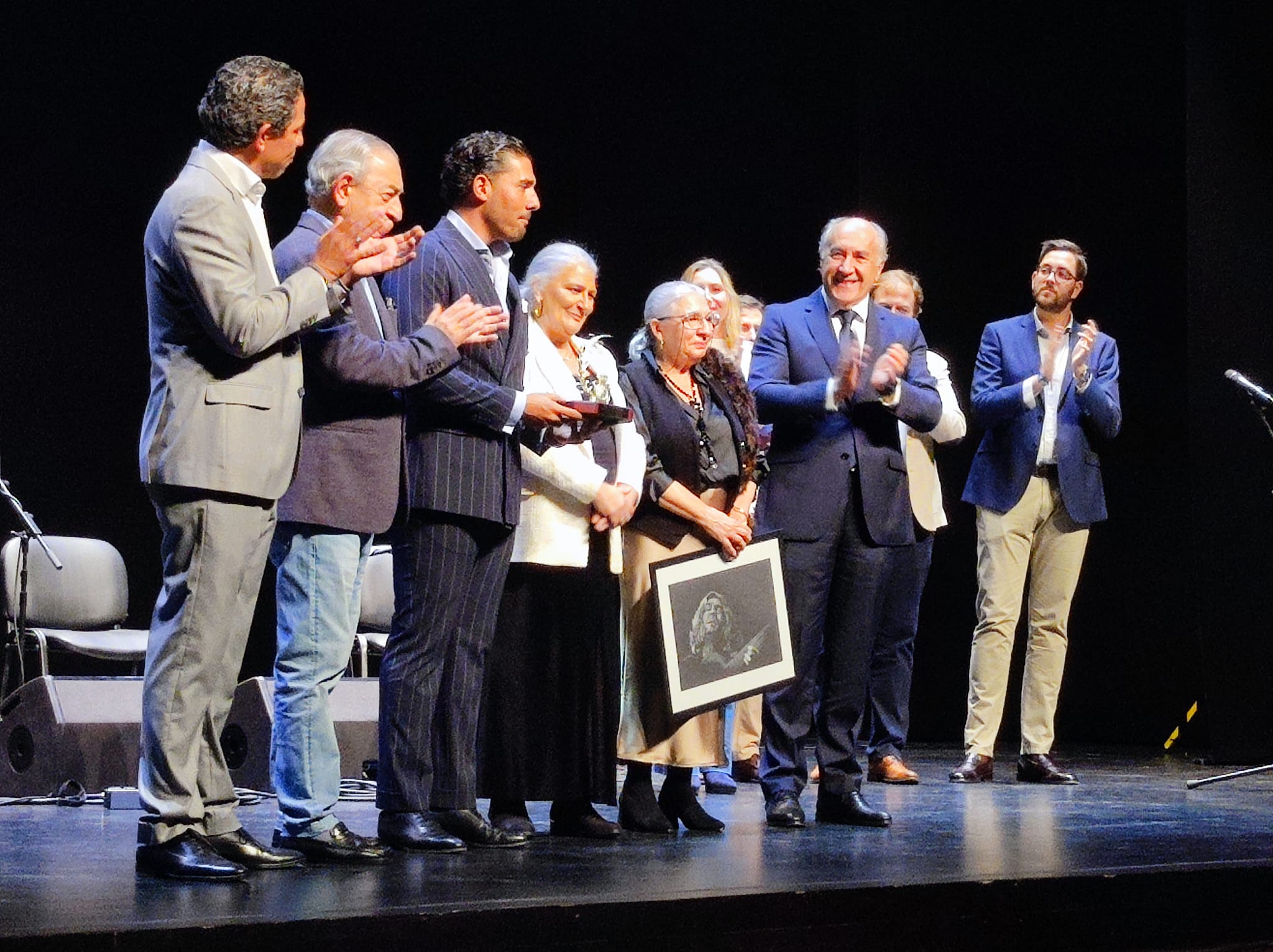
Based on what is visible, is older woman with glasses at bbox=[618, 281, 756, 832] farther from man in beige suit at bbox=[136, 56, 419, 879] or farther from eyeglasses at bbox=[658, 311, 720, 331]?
man in beige suit at bbox=[136, 56, 419, 879]

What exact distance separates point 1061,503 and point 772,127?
2804mm

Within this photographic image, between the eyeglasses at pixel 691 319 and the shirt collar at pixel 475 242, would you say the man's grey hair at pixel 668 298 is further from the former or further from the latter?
the shirt collar at pixel 475 242

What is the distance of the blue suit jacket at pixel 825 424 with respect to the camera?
12.1ft

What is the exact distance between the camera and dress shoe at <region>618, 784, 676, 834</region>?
11.4ft

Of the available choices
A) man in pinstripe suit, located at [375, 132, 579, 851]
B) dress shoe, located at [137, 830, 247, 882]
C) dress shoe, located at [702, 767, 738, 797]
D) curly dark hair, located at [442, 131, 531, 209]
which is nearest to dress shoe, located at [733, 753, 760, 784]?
dress shoe, located at [702, 767, 738, 797]

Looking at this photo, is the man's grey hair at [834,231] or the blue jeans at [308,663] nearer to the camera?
the blue jeans at [308,663]

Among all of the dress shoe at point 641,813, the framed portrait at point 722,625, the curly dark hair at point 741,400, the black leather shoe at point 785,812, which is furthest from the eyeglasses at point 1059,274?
the dress shoe at point 641,813

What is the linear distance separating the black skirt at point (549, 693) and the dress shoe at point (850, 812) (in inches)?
22.8

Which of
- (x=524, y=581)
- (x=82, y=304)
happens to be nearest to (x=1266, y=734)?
(x=524, y=581)

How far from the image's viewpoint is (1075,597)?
6961 millimetres

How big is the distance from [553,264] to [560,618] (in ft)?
2.63

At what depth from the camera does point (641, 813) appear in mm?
3482

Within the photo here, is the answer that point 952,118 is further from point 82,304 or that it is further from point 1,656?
point 1,656

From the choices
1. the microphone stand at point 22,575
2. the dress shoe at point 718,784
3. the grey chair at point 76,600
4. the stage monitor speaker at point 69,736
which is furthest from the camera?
the grey chair at point 76,600
